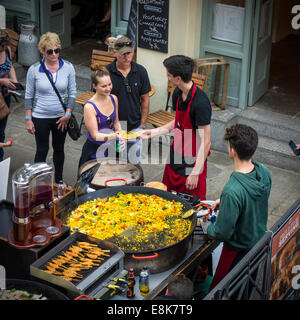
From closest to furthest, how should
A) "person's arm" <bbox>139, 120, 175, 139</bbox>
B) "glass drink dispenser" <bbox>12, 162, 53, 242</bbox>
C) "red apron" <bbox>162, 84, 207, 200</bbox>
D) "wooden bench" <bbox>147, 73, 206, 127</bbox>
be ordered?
"glass drink dispenser" <bbox>12, 162, 53, 242</bbox>, "red apron" <bbox>162, 84, 207, 200</bbox>, "person's arm" <bbox>139, 120, 175, 139</bbox>, "wooden bench" <bbox>147, 73, 206, 127</bbox>

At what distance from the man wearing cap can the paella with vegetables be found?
1575mm

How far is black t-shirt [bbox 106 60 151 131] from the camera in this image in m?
6.57

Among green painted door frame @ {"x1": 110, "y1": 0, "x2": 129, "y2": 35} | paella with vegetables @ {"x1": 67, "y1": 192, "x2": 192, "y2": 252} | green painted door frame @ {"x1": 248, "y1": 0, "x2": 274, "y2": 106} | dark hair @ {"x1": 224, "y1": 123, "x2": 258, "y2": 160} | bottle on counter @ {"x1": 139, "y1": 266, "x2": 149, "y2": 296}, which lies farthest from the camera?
green painted door frame @ {"x1": 110, "y1": 0, "x2": 129, "y2": 35}

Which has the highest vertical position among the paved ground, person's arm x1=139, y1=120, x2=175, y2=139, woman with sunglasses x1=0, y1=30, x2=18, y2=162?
woman with sunglasses x1=0, y1=30, x2=18, y2=162

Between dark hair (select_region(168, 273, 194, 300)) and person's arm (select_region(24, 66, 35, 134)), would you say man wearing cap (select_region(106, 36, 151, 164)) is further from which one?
dark hair (select_region(168, 273, 194, 300))

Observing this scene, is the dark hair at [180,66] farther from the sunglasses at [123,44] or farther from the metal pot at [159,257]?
the metal pot at [159,257]

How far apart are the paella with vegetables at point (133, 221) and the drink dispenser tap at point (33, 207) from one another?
599 mm

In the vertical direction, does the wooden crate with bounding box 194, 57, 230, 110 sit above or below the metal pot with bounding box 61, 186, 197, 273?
above

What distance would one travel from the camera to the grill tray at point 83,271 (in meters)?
3.76

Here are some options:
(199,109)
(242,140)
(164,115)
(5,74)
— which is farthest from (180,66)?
(164,115)

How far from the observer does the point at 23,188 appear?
3.72m

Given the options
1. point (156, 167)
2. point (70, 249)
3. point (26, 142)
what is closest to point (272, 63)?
point (156, 167)

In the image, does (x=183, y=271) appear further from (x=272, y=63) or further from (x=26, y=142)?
(x=272, y=63)

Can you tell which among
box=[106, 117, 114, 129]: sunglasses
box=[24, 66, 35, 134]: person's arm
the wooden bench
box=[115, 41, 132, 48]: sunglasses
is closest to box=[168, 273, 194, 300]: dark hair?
box=[106, 117, 114, 129]: sunglasses
